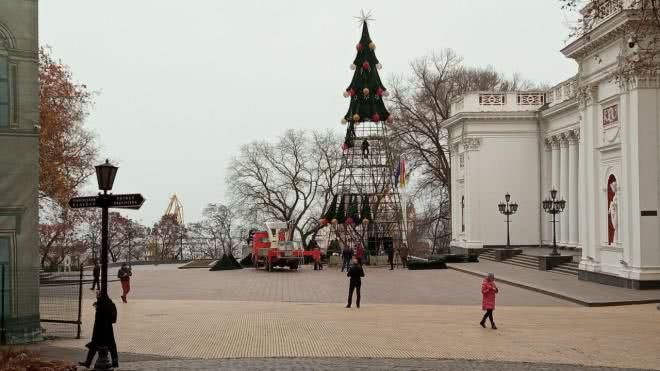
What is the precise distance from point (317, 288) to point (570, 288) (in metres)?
9.84

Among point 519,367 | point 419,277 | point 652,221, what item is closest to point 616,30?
point 652,221

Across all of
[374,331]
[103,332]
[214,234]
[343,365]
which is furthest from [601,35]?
[214,234]

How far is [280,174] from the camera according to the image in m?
70.3

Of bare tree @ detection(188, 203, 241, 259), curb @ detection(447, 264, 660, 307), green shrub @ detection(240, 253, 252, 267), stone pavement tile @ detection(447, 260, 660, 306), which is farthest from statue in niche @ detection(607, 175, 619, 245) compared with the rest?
bare tree @ detection(188, 203, 241, 259)

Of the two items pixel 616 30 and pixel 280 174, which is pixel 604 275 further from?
pixel 280 174

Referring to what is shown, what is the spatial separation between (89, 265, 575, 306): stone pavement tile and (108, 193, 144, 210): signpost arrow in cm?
1425

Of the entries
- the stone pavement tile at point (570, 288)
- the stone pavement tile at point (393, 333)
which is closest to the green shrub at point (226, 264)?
the stone pavement tile at point (570, 288)

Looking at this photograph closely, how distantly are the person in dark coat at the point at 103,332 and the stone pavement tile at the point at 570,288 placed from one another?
16.2 m

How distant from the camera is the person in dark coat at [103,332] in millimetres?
12938

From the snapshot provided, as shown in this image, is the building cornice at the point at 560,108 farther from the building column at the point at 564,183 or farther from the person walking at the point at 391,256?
the person walking at the point at 391,256

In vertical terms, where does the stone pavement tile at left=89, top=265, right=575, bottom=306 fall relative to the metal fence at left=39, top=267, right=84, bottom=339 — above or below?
below

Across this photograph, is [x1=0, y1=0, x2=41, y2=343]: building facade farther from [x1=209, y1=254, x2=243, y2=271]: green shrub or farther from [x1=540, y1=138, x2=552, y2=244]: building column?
[x1=540, y1=138, x2=552, y2=244]: building column

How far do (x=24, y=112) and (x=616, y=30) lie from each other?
20.8 m

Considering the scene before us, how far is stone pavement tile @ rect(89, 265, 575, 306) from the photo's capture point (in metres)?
27.3
